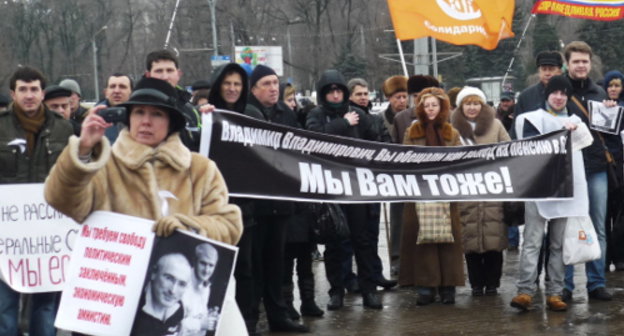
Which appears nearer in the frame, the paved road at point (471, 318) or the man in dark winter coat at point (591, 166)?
the paved road at point (471, 318)

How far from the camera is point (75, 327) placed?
4.52 metres

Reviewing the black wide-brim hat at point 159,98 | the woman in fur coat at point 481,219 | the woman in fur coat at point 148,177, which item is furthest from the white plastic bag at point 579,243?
the black wide-brim hat at point 159,98

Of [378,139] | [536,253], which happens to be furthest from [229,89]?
[536,253]

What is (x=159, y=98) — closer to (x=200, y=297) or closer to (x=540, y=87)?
(x=200, y=297)

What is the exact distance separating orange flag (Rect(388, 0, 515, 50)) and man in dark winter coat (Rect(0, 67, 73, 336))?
714 cm

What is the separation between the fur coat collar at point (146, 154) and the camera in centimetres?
466

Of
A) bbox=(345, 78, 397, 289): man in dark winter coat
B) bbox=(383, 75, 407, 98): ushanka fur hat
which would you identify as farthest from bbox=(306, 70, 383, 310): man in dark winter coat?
Result: bbox=(383, 75, 407, 98): ushanka fur hat

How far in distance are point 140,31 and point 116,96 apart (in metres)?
→ 72.8

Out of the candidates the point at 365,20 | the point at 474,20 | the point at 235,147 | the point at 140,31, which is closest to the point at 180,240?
the point at 235,147

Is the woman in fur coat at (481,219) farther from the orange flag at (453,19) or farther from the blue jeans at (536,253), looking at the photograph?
the orange flag at (453,19)

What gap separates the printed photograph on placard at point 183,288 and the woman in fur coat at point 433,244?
4621 mm

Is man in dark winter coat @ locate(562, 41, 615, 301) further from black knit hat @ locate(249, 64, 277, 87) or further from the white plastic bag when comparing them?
black knit hat @ locate(249, 64, 277, 87)

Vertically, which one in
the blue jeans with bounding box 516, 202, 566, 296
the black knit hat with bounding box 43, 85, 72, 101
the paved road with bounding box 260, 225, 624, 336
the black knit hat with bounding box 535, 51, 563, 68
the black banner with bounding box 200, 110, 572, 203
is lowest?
the paved road with bounding box 260, 225, 624, 336

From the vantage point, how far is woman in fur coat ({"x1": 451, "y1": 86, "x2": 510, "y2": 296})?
928cm
